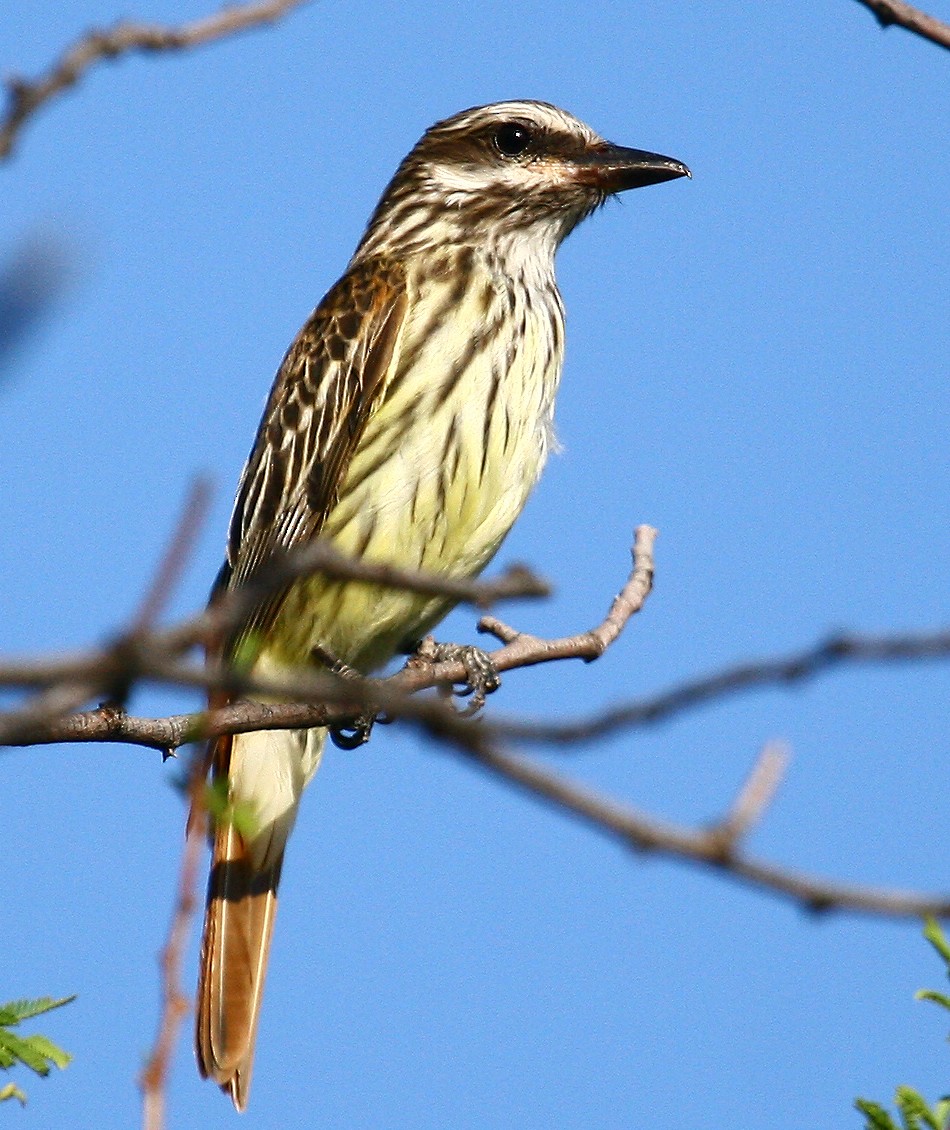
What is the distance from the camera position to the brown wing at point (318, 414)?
22.0 ft

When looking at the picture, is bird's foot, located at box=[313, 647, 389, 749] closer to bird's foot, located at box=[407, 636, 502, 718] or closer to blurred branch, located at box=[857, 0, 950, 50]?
bird's foot, located at box=[407, 636, 502, 718]

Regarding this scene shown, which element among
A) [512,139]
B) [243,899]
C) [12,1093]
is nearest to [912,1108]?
[12,1093]

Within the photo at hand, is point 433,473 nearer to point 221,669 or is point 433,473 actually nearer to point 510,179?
point 510,179

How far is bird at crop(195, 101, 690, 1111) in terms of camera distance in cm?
650

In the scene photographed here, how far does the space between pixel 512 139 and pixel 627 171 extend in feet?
2.02

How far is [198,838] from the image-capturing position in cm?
199

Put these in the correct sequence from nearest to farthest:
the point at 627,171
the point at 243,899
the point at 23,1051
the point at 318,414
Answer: the point at 23,1051
the point at 318,414
the point at 243,899
the point at 627,171

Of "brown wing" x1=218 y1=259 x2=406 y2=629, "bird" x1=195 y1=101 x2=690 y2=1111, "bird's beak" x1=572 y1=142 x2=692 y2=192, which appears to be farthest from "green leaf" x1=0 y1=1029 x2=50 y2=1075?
"bird's beak" x1=572 y1=142 x2=692 y2=192

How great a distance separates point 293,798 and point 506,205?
9.50 feet

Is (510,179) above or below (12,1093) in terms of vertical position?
above

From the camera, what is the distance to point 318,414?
6859 millimetres

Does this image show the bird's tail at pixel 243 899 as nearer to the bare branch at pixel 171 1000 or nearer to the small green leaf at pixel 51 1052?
the small green leaf at pixel 51 1052

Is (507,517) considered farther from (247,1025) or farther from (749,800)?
(749,800)

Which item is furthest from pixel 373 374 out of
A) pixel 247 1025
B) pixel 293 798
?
pixel 247 1025
